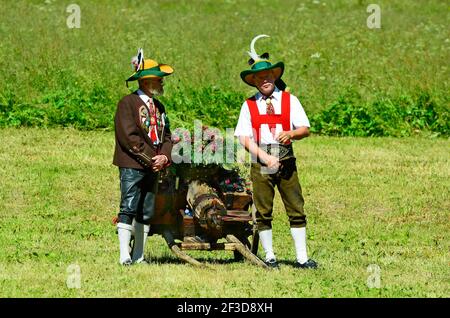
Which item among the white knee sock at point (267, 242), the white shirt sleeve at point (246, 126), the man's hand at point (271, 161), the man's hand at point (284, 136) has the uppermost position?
the white shirt sleeve at point (246, 126)

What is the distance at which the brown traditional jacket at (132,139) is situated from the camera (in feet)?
33.2

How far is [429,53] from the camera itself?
23.4 m

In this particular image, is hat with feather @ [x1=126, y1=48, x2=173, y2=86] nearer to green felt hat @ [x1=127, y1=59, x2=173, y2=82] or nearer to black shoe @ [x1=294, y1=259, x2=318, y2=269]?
green felt hat @ [x1=127, y1=59, x2=173, y2=82]

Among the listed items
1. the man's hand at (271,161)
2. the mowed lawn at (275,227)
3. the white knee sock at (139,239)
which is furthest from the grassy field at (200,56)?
the man's hand at (271,161)

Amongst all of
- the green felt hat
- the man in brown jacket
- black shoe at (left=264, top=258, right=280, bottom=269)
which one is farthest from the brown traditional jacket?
black shoe at (left=264, top=258, right=280, bottom=269)

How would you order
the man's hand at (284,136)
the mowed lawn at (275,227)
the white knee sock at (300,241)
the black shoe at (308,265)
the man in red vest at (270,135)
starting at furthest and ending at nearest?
1. the black shoe at (308,265)
2. the white knee sock at (300,241)
3. the man in red vest at (270,135)
4. the man's hand at (284,136)
5. the mowed lawn at (275,227)

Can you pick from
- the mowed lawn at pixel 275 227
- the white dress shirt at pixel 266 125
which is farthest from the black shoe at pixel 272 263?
the white dress shirt at pixel 266 125

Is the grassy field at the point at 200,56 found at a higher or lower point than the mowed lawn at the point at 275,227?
higher

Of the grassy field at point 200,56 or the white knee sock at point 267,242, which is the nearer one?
the white knee sock at point 267,242

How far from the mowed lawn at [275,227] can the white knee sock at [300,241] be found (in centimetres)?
21

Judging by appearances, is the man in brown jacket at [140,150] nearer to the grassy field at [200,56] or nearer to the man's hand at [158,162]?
the man's hand at [158,162]

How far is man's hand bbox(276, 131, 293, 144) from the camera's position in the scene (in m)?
10.1

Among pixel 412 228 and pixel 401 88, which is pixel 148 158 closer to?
pixel 412 228

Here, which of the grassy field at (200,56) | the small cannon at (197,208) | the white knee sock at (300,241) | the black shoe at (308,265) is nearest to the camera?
the small cannon at (197,208)
